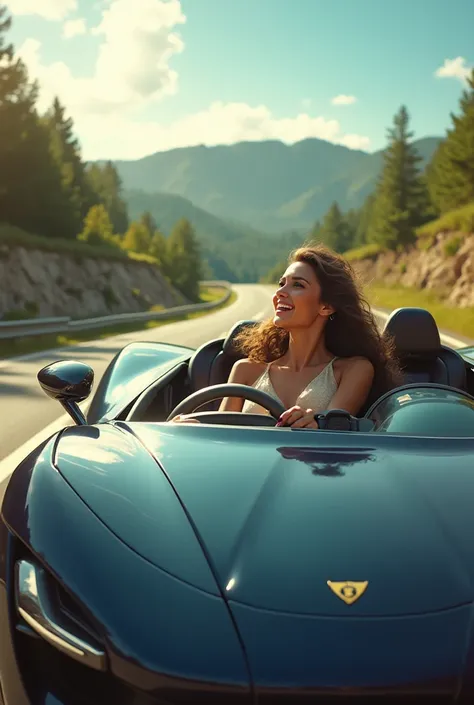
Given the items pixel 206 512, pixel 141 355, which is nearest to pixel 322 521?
pixel 206 512

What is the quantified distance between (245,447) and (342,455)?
0.91 feet

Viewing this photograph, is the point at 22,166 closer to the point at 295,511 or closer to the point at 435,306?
the point at 435,306

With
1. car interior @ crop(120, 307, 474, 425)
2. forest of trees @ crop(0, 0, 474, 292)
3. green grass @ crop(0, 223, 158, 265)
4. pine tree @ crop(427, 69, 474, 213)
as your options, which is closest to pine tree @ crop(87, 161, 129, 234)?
forest of trees @ crop(0, 0, 474, 292)

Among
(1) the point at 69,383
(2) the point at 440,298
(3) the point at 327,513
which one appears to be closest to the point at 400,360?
(1) the point at 69,383

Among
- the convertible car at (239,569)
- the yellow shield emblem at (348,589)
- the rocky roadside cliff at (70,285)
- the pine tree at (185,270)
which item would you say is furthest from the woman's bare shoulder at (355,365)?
the pine tree at (185,270)

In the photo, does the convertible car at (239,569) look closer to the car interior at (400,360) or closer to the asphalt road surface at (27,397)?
the car interior at (400,360)

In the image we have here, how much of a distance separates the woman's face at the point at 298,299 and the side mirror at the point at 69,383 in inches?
34.8

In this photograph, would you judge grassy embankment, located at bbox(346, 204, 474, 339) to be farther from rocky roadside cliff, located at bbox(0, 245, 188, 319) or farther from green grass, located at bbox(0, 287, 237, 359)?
rocky roadside cliff, located at bbox(0, 245, 188, 319)

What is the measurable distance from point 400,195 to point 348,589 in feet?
249

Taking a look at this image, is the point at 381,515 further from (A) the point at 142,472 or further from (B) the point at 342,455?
(A) the point at 142,472

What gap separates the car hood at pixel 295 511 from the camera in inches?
68.4

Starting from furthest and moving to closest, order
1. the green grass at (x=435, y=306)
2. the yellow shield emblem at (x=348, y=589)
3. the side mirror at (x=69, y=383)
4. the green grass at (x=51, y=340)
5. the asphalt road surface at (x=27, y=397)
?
the green grass at (x=435, y=306) < the green grass at (x=51, y=340) < the asphalt road surface at (x=27, y=397) < the side mirror at (x=69, y=383) < the yellow shield emblem at (x=348, y=589)

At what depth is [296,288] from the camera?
376cm

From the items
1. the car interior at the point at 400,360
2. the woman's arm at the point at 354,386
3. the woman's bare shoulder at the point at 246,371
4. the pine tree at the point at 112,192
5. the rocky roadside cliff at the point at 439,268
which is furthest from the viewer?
the pine tree at the point at 112,192
